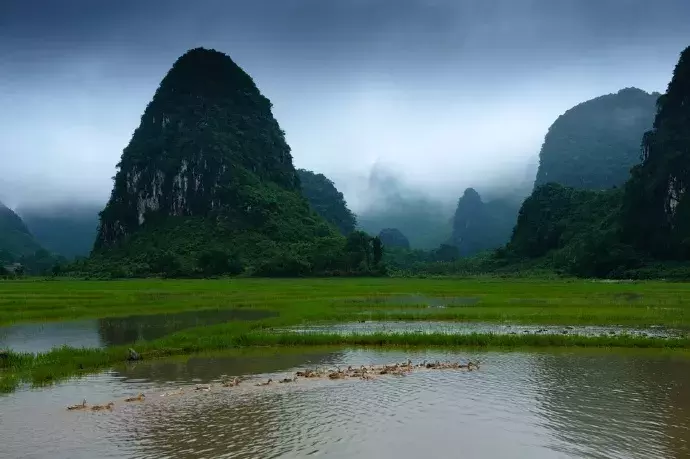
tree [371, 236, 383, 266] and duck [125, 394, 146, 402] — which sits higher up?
tree [371, 236, 383, 266]

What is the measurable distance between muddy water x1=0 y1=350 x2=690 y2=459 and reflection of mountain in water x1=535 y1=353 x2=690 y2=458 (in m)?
0.03

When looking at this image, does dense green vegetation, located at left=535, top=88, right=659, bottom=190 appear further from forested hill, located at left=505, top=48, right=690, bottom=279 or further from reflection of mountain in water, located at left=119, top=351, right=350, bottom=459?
reflection of mountain in water, located at left=119, top=351, right=350, bottom=459

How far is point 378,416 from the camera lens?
9641 millimetres

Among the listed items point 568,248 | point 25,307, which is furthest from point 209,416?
point 568,248

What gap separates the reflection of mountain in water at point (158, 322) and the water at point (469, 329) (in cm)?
443

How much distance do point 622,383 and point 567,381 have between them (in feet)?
3.70

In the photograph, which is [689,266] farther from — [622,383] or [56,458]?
[56,458]

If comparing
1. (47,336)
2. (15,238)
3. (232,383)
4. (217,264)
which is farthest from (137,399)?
(15,238)

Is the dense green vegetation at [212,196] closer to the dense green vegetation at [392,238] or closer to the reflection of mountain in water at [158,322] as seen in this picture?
the reflection of mountain in water at [158,322]

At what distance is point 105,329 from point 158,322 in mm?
2483

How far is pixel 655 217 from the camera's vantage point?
228ft

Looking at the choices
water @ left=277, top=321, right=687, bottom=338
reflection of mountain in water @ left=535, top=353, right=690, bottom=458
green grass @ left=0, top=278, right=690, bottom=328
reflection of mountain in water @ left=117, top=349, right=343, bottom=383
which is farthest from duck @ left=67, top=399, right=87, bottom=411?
green grass @ left=0, top=278, right=690, bottom=328

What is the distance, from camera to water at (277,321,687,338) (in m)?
18.5

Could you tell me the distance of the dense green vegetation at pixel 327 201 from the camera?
132 metres
